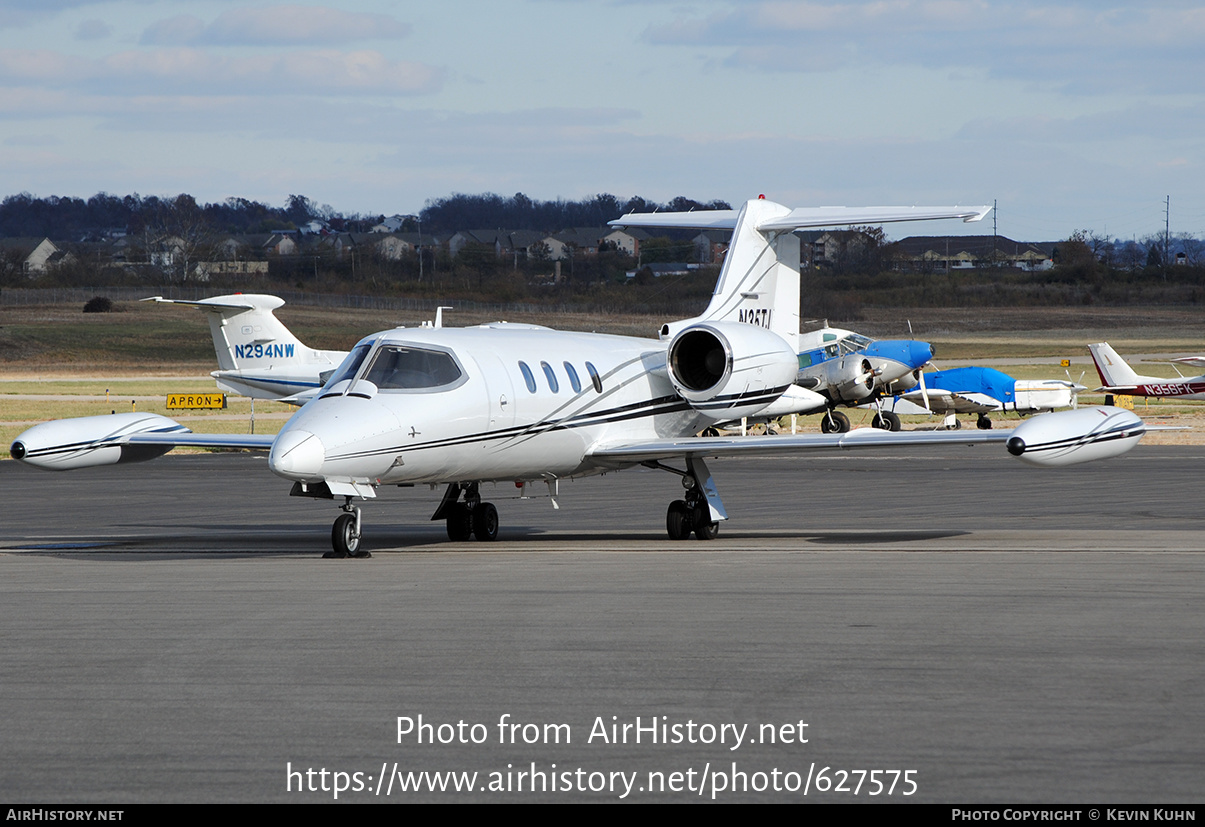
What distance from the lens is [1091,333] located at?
325 feet

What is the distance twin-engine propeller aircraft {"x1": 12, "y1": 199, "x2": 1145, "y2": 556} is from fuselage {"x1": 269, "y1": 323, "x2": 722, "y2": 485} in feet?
0.06

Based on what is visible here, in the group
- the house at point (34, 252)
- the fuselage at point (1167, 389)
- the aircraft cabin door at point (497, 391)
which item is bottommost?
the fuselage at point (1167, 389)

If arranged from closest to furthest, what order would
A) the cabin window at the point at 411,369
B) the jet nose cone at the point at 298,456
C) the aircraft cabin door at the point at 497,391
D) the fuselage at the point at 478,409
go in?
1. the jet nose cone at the point at 298,456
2. the fuselage at the point at 478,409
3. the cabin window at the point at 411,369
4. the aircraft cabin door at the point at 497,391

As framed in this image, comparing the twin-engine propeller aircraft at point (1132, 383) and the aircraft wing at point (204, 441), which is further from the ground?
the aircraft wing at point (204, 441)

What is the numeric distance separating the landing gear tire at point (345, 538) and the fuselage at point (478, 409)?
0.66 meters

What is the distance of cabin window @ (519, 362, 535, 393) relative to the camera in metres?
16.0

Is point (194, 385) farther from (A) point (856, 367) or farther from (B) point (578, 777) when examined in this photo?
(B) point (578, 777)

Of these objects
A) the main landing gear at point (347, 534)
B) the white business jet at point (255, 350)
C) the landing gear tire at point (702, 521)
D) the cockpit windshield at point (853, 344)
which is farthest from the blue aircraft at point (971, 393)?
the main landing gear at point (347, 534)

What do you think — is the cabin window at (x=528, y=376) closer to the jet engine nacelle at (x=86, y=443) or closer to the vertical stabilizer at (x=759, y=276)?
the jet engine nacelle at (x=86, y=443)

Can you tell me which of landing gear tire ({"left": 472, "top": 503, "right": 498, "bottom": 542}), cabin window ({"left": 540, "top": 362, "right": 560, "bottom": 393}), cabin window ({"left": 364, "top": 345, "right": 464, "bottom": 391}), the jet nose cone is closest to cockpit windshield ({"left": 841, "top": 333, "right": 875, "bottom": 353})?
landing gear tire ({"left": 472, "top": 503, "right": 498, "bottom": 542})

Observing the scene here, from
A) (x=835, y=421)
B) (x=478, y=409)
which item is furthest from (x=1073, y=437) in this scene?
(x=835, y=421)

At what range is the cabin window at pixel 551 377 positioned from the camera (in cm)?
1633

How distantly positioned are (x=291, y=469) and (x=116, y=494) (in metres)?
13.1

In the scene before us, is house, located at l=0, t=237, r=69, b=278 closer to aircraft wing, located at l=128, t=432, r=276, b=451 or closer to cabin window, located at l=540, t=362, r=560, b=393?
aircraft wing, located at l=128, t=432, r=276, b=451
